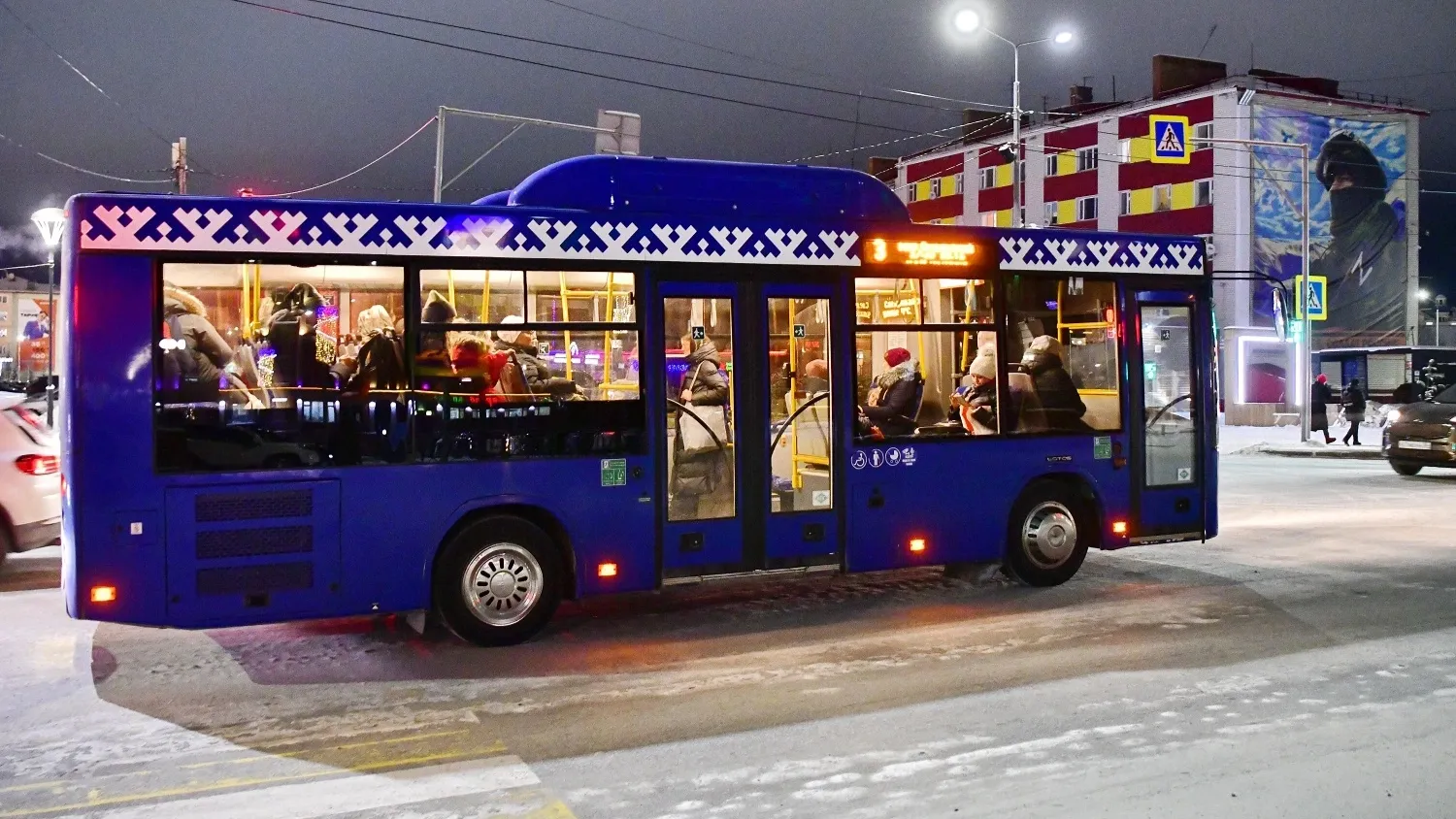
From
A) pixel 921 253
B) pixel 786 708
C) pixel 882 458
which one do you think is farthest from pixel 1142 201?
pixel 786 708

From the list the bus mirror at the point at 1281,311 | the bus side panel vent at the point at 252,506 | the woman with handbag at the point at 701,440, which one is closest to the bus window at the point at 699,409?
the woman with handbag at the point at 701,440

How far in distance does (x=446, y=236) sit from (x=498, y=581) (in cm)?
233

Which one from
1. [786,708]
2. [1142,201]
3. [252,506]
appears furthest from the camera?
[1142,201]

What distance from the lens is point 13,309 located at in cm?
11644

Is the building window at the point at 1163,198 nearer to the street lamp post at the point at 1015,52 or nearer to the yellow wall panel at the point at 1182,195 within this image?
the yellow wall panel at the point at 1182,195

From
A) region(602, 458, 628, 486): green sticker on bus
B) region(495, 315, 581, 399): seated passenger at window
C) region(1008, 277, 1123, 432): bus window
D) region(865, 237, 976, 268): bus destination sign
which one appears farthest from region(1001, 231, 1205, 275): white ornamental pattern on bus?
region(495, 315, 581, 399): seated passenger at window

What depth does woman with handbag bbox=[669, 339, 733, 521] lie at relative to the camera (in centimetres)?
852

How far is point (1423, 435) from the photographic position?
20062 millimetres

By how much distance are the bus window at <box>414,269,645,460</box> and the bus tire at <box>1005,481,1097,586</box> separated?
360 cm

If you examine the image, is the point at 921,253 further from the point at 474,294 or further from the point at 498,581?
the point at 498,581

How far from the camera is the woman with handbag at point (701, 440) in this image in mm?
8516

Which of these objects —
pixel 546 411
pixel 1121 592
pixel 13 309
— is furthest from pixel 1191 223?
pixel 13 309

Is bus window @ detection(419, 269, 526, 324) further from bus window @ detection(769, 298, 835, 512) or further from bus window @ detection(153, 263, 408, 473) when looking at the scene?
bus window @ detection(769, 298, 835, 512)

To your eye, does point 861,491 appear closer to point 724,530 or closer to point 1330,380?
point 724,530
